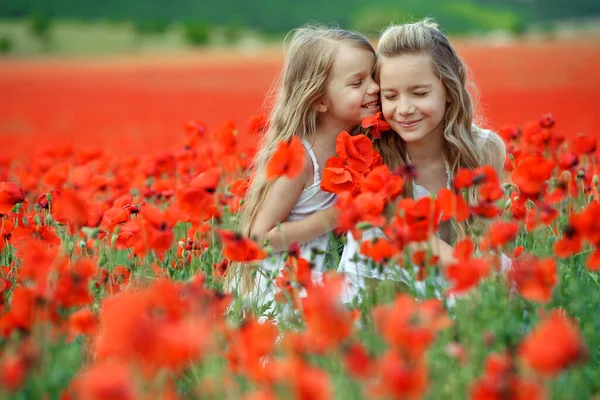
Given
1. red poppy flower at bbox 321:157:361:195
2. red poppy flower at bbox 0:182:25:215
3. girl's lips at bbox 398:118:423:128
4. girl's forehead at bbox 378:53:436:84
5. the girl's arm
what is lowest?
the girl's arm

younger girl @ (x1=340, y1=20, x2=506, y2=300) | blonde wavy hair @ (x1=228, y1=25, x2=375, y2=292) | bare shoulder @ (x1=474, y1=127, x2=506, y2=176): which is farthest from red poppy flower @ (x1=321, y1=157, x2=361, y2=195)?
bare shoulder @ (x1=474, y1=127, x2=506, y2=176)

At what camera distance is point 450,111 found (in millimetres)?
2910

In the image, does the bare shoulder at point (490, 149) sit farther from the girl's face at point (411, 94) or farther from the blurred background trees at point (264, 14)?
the blurred background trees at point (264, 14)

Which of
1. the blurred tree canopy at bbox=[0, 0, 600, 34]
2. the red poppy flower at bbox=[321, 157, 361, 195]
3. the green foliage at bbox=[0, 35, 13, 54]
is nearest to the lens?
the red poppy flower at bbox=[321, 157, 361, 195]

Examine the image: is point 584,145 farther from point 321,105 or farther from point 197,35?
point 197,35

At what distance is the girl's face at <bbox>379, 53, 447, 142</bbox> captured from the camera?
2.75 m

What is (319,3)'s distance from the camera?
33.5 m

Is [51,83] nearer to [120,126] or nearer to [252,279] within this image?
[120,126]

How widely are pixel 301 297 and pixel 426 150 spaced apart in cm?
86

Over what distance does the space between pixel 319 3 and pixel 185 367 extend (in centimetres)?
3255

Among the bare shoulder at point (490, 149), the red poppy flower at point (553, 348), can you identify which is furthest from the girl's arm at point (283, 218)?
the red poppy flower at point (553, 348)

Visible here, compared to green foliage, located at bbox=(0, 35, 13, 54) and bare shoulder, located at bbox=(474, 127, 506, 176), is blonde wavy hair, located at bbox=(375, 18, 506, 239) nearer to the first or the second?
bare shoulder, located at bbox=(474, 127, 506, 176)

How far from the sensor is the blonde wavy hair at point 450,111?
279cm

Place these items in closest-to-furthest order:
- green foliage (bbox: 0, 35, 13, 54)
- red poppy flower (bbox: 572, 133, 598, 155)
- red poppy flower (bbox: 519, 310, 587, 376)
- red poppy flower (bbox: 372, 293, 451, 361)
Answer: red poppy flower (bbox: 519, 310, 587, 376) < red poppy flower (bbox: 372, 293, 451, 361) < red poppy flower (bbox: 572, 133, 598, 155) < green foliage (bbox: 0, 35, 13, 54)
